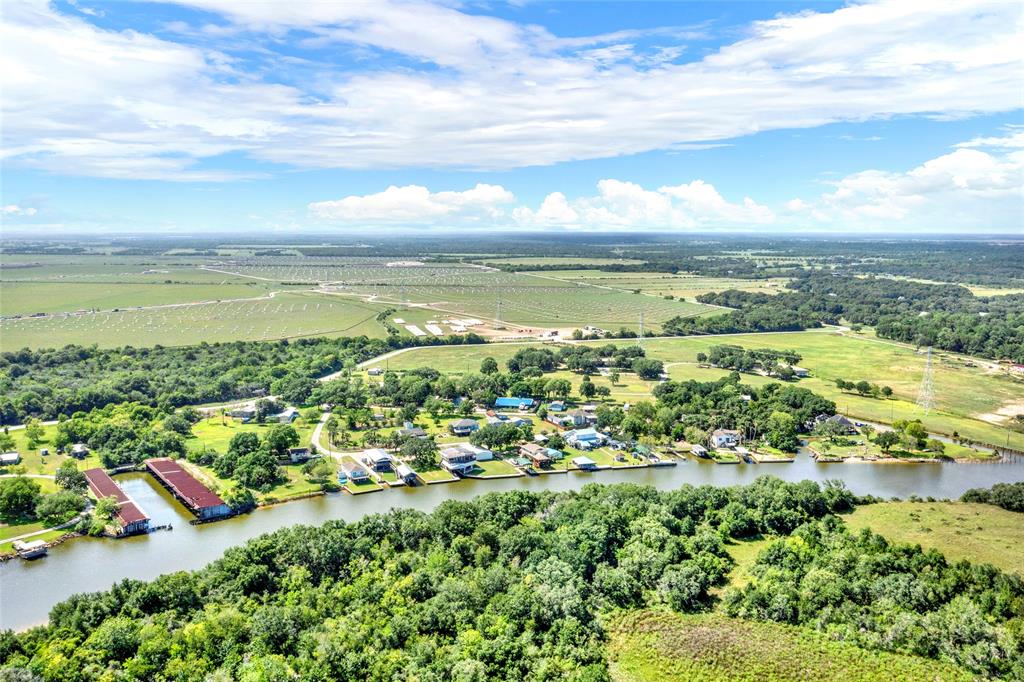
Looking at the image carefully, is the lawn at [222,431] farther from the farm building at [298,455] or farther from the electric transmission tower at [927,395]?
the electric transmission tower at [927,395]

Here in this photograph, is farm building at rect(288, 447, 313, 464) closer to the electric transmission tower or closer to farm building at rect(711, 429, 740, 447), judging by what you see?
farm building at rect(711, 429, 740, 447)

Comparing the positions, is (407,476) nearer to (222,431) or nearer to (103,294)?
(222,431)

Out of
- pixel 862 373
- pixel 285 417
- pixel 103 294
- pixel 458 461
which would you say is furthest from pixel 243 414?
pixel 103 294

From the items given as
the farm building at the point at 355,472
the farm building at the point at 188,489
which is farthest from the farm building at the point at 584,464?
the farm building at the point at 188,489

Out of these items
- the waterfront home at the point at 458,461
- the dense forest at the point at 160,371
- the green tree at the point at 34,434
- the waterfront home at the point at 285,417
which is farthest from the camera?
the dense forest at the point at 160,371

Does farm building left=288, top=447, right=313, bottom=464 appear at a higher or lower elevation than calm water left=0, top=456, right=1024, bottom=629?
higher

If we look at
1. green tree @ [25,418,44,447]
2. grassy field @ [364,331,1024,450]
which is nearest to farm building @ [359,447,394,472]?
green tree @ [25,418,44,447]
